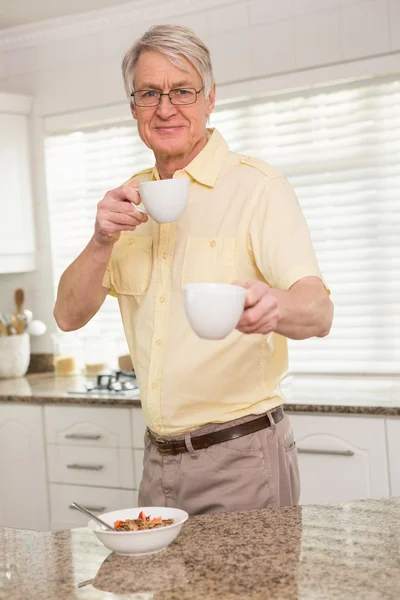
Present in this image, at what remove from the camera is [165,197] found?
165 cm

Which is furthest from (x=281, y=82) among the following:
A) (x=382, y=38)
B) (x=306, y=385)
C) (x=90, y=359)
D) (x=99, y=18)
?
(x=90, y=359)

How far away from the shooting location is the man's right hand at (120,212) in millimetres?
1701

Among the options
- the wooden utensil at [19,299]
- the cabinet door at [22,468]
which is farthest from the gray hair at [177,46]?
the wooden utensil at [19,299]

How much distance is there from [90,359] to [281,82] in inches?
61.8

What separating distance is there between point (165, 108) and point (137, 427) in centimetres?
173

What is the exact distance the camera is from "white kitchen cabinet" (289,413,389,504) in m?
2.88

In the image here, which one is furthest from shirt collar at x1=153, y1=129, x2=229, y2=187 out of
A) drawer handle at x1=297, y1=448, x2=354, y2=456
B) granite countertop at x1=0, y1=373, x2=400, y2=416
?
drawer handle at x1=297, y1=448, x2=354, y2=456

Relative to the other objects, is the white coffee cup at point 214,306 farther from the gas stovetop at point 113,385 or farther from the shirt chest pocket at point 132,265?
the gas stovetop at point 113,385

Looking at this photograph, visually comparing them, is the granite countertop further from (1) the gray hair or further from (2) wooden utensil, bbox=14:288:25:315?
(1) the gray hair

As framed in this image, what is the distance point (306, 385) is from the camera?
3422mm

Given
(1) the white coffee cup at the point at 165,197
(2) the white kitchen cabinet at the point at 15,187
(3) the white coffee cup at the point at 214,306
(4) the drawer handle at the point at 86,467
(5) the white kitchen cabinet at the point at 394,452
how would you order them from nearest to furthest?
(3) the white coffee cup at the point at 214,306 < (1) the white coffee cup at the point at 165,197 < (5) the white kitchen cabinet at the point at 394,452 < (4) the drawer handle at the point at 86,467 < (2) the white kitchen cabinet at the point at 15,187

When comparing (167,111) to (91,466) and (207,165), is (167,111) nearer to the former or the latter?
(207,165)

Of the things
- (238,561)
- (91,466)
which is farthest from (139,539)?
(91,466)

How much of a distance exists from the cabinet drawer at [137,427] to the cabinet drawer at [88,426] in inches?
0.9
